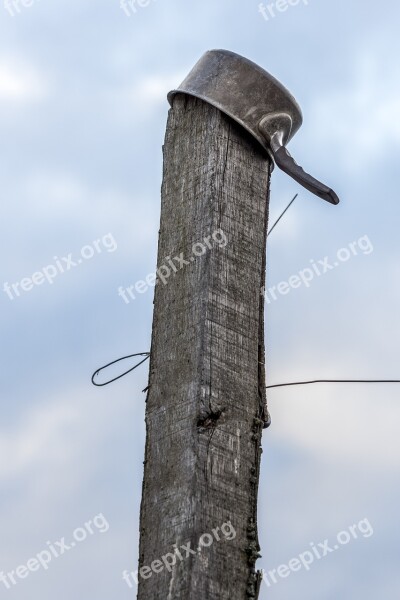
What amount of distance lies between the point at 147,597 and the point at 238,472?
17.7 inches

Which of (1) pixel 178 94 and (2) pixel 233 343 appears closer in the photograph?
(2) pixel 233 343

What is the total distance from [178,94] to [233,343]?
3.31 feet

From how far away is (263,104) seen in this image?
3.81 metres

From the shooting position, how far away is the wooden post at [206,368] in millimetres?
3178

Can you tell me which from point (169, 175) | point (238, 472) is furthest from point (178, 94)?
point (238, 472)

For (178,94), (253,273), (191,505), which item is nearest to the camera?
(191,505)

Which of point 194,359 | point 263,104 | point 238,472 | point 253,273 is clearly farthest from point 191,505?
point 263,104

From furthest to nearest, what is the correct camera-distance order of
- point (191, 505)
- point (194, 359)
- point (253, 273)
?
point (253, 273) < point (194, 359) < point (191, 505)

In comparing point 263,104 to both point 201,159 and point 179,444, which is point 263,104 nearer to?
point 201,159

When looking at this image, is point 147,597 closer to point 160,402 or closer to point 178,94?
point 160,402

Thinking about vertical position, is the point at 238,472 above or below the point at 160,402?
below

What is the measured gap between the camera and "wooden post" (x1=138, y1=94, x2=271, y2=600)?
318 cm

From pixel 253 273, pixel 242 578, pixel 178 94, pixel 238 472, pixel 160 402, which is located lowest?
pixel 242 578

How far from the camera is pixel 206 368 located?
337cm
